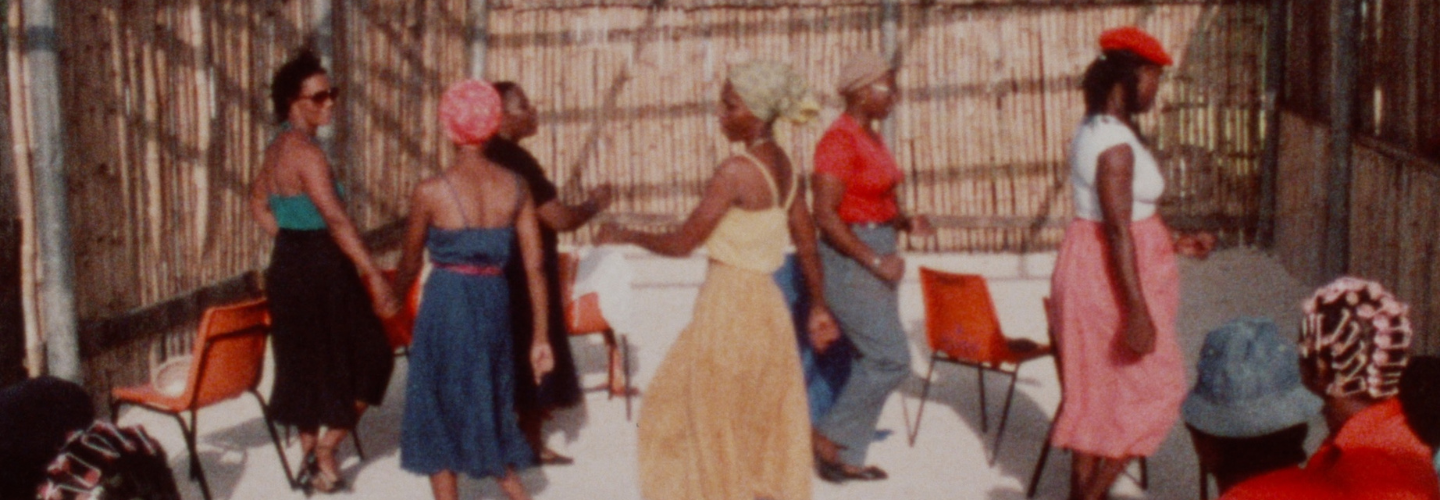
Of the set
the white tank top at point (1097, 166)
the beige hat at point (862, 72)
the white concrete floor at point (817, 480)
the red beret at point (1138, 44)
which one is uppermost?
the red beret at point (1138, 44)

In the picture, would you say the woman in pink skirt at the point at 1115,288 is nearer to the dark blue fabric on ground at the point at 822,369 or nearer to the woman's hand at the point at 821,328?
the woman's hand at the point at 821,328

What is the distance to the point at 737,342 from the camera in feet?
16.0

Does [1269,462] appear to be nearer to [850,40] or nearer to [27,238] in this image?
[27,238]

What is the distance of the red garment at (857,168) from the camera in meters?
5.75

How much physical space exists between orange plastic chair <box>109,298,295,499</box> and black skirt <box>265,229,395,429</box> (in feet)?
0.26

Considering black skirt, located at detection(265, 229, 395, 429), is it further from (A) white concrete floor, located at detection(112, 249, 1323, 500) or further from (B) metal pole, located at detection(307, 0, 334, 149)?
(B) metal pole, located at detection(307, 0, 334, 149)

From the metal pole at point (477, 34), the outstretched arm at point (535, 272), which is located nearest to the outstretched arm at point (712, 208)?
the outstretched arm at point (535, 272)

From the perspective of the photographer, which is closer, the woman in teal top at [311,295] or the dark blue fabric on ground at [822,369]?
the woman in teal top at [311,295]

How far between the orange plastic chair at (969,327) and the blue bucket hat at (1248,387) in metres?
3.28

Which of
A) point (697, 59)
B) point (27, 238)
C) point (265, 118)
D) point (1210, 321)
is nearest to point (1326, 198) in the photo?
point (1210, 321)

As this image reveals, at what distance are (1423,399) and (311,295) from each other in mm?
4079

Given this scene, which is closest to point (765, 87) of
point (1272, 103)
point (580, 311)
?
point (580, 311)

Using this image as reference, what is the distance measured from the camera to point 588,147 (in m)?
11.6

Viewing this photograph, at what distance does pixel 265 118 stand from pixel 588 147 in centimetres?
357
